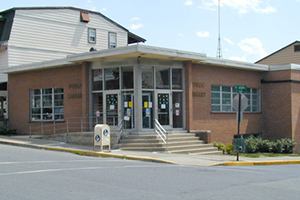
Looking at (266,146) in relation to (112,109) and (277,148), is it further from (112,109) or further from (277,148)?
(112,109)

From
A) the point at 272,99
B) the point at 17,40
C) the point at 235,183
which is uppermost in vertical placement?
the point at 17,40

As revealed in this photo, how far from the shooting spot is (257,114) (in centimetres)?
2509

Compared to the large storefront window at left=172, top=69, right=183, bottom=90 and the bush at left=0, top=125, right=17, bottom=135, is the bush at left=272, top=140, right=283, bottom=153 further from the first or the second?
the bush at left=0, top=125, right=17, bottom=135

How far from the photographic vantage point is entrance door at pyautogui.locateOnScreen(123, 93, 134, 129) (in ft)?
63.6

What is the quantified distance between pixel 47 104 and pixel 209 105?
32.3 feet

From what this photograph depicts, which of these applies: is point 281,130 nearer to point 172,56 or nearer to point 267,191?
point 172,56

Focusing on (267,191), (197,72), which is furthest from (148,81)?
(267,191)

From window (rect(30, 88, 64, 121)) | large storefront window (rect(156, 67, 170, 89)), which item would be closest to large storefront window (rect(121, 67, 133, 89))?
large storefront window (rect(156, 67, 170, 89))

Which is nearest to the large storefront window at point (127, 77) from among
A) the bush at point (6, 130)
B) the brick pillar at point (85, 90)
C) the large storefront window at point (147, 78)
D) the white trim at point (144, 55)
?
the large storefront window at point (147, 78)

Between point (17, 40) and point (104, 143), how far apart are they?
14.2 meters

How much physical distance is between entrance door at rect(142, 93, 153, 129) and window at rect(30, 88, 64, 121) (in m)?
5.89

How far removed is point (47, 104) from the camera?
2348cm

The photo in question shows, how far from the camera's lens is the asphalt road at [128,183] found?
7996mm

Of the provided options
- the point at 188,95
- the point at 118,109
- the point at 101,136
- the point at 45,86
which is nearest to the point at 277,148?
the point at 188,95
